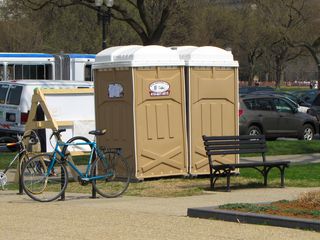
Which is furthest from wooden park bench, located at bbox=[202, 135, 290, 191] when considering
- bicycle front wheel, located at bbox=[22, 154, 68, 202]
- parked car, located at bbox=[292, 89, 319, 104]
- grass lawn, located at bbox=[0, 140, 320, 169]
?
A: parked car, located at bbox=[292, 89, 319, 104]

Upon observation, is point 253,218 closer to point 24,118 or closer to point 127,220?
point 127,220

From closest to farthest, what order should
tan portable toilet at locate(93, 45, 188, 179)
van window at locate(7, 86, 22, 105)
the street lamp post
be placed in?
tan portable toilet at locate(93, 45, 188, 179)
van window at locate(7, 86, 22, 105)
the street lamp post

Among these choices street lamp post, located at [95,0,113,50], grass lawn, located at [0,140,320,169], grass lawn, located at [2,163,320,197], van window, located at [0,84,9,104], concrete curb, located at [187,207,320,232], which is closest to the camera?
concrete curb, located at [187,207,320,232]

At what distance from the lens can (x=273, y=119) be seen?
2592cm

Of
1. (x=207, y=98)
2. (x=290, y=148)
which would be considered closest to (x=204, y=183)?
(x=207, y=98)

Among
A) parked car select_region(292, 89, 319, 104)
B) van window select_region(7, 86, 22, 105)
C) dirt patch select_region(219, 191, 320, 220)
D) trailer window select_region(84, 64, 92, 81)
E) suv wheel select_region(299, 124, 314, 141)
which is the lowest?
dirt patch select_region(219, 191, 320, 220)

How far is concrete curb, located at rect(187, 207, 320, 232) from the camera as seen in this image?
905 centimetres

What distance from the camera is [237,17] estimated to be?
63.1m

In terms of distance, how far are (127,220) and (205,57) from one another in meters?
6.34

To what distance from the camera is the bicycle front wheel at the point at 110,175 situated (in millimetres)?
12898

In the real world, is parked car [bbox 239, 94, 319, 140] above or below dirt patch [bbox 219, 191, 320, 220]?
above

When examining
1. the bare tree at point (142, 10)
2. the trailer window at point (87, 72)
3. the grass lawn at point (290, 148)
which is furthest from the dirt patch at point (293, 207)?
the bare tree at point (142, 10)

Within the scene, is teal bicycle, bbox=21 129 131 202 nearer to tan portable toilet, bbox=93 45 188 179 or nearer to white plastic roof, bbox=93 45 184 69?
tan portable toilet, bbox=93 45 188 179

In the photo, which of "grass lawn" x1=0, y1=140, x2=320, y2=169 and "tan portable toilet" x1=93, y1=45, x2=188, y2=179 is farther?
"grass lawn" x1=0, y1=140, x2=320, y2=169
